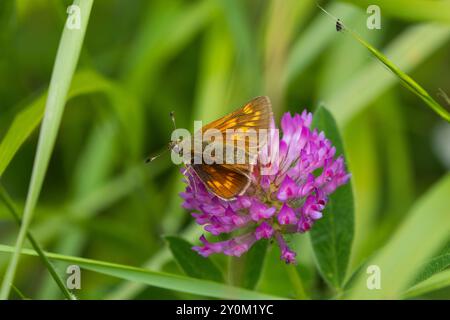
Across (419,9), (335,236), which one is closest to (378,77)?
(419,9)

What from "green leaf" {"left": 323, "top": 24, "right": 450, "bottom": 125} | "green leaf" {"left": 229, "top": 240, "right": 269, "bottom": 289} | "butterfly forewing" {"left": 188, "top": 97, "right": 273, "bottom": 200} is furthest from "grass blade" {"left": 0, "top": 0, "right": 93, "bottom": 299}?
"green leaf" {"left": 323, "top": 24, "right": 450, "bottom": 125}

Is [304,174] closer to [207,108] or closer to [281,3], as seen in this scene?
[281,3]

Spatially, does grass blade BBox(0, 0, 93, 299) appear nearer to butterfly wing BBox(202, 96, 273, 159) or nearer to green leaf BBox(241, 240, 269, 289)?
butterfly wing BBox(202, 96, 273, 159)

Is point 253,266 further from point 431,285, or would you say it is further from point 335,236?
point 431,285
